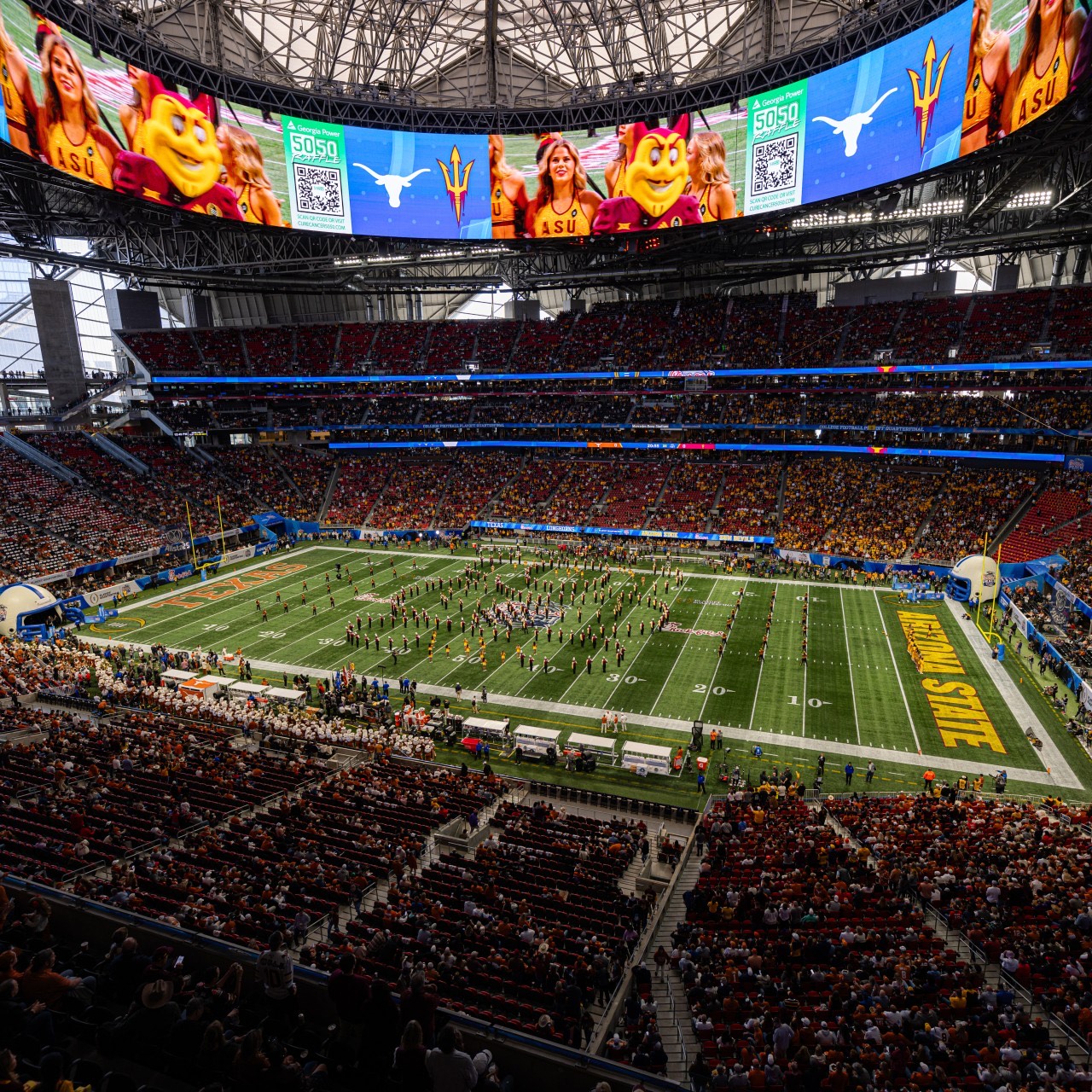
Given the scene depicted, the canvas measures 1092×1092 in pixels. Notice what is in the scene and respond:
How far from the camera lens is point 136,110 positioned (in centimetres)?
4534

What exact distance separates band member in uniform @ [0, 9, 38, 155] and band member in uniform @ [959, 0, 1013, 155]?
4908 cm

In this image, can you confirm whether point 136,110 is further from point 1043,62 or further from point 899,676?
point 899,676

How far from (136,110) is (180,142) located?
2998mm

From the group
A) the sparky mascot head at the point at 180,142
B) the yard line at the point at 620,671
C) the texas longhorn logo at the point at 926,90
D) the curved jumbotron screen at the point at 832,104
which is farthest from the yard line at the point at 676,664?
the sparky mascot head at the point at 180,142

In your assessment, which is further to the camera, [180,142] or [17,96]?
[180,142]

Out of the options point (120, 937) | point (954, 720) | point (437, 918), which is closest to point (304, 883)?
point (437, 918)

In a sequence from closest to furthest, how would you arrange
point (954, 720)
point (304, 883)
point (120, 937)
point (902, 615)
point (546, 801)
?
point (120, 937)
point (304, 883)
point (546, 801)
point (954, 720)
point (902, 615)

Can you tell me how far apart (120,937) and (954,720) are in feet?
91.0

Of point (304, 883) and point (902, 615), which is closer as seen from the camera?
point (304, 883)

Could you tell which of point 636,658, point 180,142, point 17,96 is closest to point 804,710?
point 636,658

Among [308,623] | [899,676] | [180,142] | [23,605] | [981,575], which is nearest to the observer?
[899,676]

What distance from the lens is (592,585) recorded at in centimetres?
4378

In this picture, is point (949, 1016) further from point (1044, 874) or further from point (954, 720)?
point (954, 720)

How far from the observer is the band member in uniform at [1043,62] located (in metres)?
31.2
